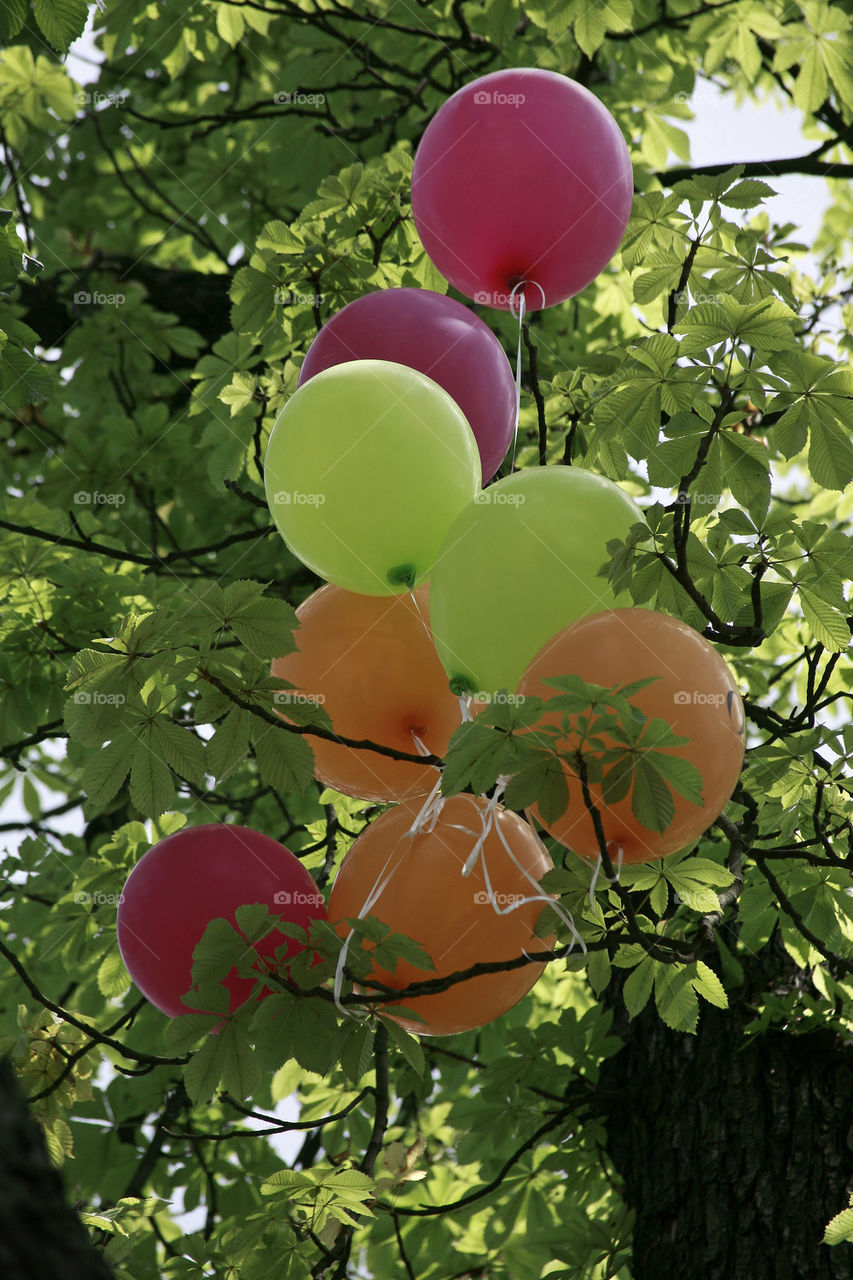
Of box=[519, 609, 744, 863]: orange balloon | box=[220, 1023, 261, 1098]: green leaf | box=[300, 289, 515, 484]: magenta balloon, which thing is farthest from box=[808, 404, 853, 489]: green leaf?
box=[220, 1023, 261, 1098]: green leaf

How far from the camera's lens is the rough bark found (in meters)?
0.60

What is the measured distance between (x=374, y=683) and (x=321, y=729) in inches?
9.4

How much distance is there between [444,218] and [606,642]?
1063mm

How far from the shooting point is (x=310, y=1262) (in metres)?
2.47

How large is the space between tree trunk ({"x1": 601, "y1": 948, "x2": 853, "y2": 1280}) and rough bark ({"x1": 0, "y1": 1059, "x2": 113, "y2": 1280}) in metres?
2.24

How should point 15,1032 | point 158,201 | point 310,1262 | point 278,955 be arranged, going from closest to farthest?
point 278,955 < point 310,1262 < point 15,1032 < point 158,201

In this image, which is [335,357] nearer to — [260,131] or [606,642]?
[606,642]

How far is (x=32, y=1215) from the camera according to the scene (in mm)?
624

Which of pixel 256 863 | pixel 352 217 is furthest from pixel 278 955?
pixel 352 217

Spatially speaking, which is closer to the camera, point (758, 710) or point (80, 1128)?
point (758, 710)

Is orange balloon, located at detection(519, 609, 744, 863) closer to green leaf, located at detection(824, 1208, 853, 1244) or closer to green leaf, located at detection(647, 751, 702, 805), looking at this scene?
green leaf, located at detection(647, 751, 702, 805)

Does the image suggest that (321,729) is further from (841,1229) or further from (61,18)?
(61,18)

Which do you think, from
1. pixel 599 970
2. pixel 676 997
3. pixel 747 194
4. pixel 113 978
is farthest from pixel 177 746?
pixel 747 194

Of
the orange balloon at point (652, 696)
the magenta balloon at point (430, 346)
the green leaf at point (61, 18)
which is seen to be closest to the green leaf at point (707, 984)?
the orange balloon at point (652, 696)
